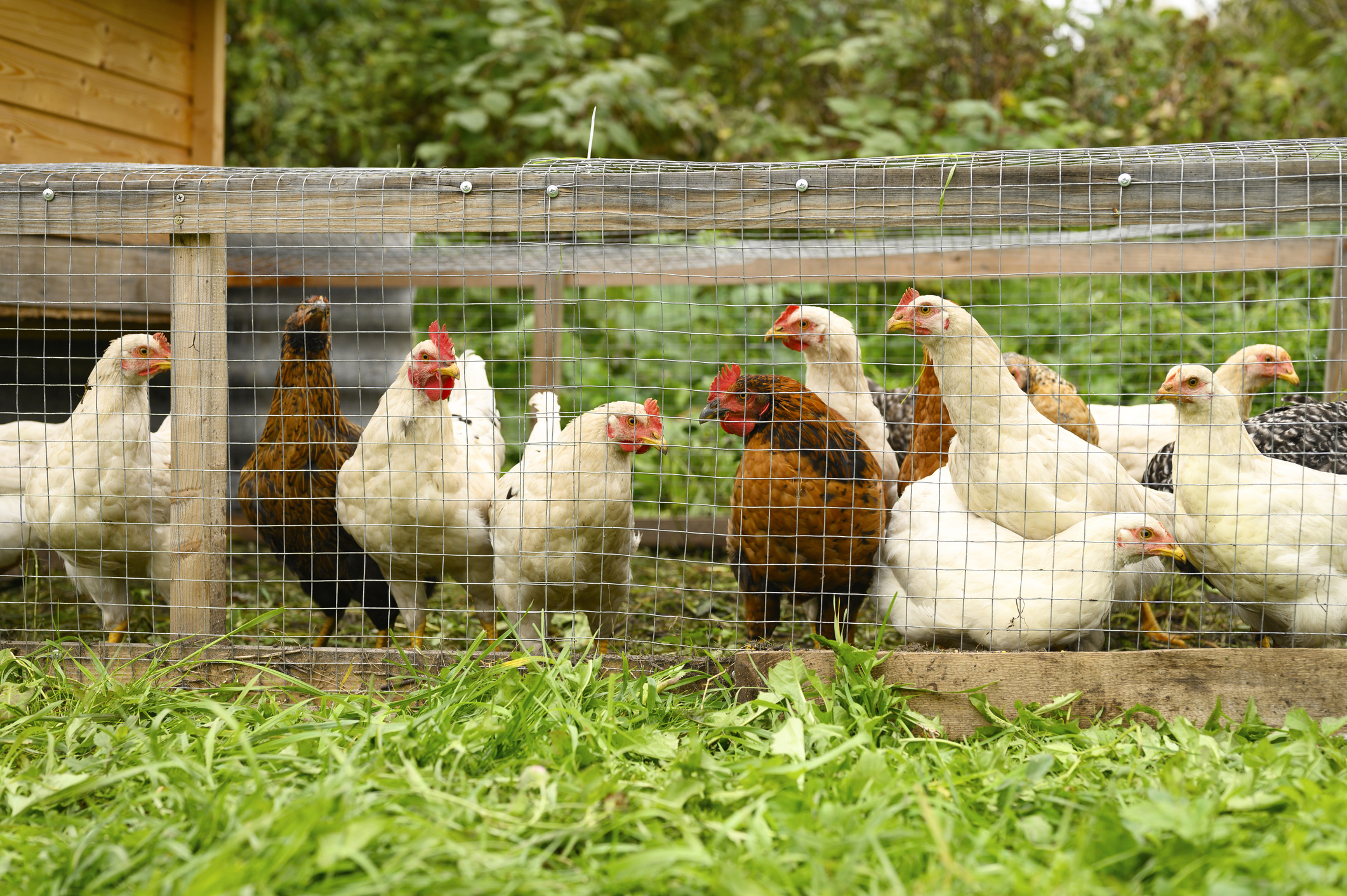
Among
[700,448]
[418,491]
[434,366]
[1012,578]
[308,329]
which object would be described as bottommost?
[1012,578]

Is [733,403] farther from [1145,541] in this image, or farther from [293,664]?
[293,664]

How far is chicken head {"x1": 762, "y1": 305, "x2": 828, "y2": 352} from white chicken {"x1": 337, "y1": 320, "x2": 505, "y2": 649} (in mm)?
1206

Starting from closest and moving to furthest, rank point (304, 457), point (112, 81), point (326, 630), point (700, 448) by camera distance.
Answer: point (700, 448) < point (304, 457) < point (326, 630) < point (112, 81)

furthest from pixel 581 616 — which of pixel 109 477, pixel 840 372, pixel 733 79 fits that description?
pixel 733 79

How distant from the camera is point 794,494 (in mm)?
2891

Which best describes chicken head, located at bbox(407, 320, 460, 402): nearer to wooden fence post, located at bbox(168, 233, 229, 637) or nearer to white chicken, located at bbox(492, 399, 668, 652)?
white chicken, located at bbox(492, 399, 668, 652)

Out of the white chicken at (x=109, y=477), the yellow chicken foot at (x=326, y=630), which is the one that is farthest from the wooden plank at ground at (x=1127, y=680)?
the white chicken at (x=109, y=477)

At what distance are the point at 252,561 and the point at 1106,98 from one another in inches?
286

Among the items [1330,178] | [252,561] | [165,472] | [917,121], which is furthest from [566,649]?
[917,121]

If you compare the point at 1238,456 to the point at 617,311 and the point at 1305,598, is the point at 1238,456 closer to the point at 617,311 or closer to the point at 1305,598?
the point at 1305,598

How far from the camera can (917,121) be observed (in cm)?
698

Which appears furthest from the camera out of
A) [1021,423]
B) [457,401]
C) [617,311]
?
[617,311]

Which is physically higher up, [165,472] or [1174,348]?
[1174,348]

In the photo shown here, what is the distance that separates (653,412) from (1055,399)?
1.68 meters
